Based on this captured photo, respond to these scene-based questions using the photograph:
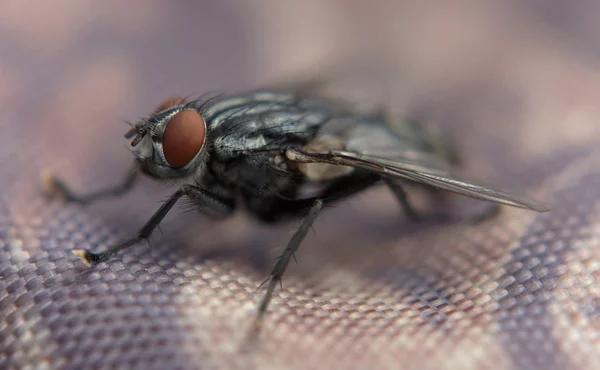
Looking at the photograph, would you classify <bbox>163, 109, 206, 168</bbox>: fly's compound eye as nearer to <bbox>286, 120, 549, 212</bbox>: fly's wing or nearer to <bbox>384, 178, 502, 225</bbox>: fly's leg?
<bbox>286, 120, 549, 212</bbox>: fly's wing

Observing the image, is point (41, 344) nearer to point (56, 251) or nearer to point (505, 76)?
point (56, 251)

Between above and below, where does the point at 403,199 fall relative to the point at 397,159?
below

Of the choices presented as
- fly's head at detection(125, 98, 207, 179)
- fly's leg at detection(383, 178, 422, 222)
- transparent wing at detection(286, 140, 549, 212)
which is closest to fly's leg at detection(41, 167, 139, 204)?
fly's head at detection(125, 98, 207, 179)

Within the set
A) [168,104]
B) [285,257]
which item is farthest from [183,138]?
[285,257]

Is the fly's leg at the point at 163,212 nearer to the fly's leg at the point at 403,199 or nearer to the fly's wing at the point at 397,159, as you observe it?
the fly's wing at the point at 397,159

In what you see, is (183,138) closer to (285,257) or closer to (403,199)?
(285,257)

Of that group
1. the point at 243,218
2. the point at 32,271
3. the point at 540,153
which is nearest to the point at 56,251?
the point at 32,271
